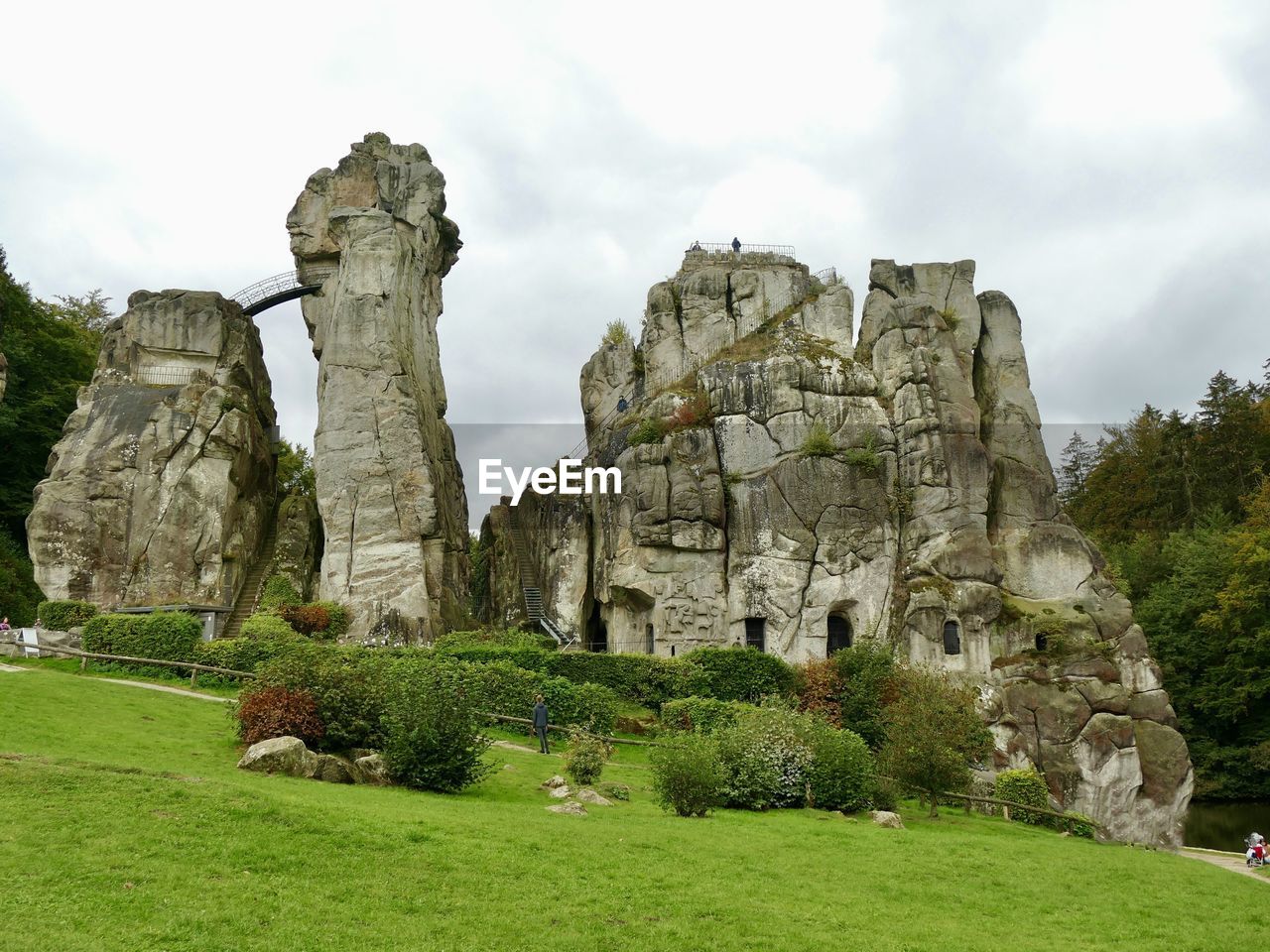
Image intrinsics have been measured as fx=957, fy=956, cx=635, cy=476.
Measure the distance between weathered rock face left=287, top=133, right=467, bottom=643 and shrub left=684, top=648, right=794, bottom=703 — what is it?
11316mm

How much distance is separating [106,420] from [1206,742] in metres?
54.2

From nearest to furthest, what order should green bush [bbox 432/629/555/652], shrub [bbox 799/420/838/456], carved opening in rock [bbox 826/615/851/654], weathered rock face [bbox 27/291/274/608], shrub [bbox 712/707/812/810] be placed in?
shrub [bbox 712/707/812/810], green bush [bbox 432/629/555/652], weathered rock face [bbox 27/291/274/608], carved opening in rock [bbox 826/615/851/654], shrub [bbox 799/420/838/456]

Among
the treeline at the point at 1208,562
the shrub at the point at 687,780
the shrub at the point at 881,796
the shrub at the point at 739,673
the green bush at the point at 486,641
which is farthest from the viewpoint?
the treeline at the point at 1208,562

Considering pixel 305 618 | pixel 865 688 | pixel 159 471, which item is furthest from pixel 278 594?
pixel 865 688

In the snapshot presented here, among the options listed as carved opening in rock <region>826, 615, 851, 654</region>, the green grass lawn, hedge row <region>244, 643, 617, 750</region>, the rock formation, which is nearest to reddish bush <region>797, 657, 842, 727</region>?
the rock formation

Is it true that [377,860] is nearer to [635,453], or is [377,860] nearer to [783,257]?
[635,453]

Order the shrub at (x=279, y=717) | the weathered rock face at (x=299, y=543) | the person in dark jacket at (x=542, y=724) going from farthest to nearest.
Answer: the weathered rock face at (x=299, y=543) → the person in dark jacket at (x=542, y=724) → the shrub at (x=279, y=717)

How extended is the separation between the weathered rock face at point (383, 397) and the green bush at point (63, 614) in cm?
867

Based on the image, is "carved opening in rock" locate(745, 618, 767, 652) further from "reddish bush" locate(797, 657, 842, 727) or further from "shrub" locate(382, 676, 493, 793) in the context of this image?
"shrub" locate(382, 676, 493, 793)

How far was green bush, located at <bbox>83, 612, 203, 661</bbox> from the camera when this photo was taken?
3092cm

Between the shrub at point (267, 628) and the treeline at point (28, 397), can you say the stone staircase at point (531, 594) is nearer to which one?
the shrub at point (267, 628)

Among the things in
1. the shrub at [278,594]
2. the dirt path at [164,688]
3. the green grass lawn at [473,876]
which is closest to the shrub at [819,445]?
the shrub at [278,594]

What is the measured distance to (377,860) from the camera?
1276cm

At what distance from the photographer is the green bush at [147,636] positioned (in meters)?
30.9
